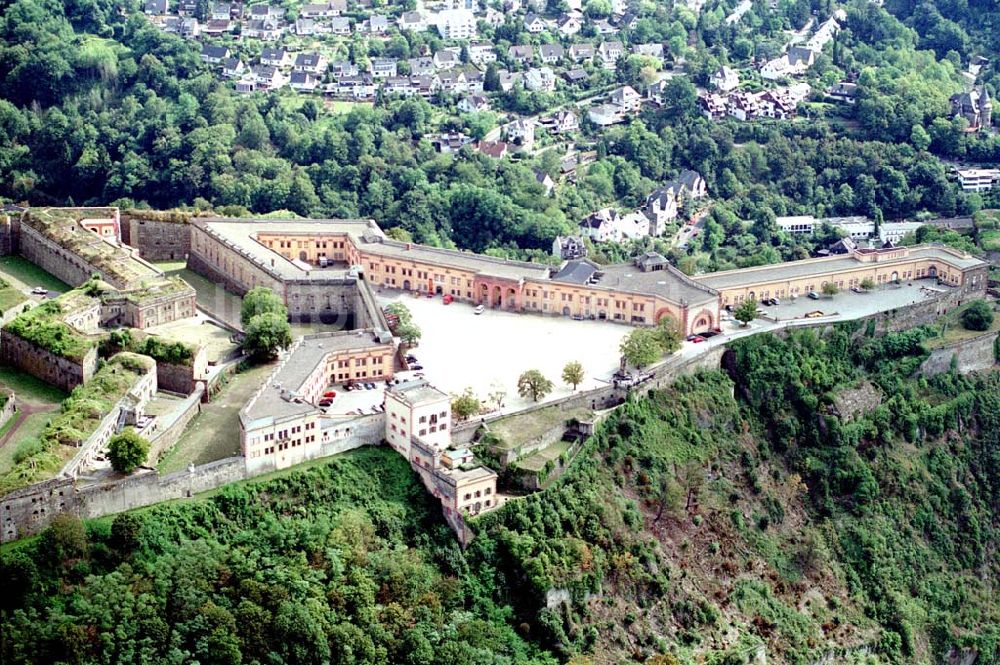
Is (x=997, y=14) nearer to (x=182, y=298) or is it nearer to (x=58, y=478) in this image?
(x=182, y=298)

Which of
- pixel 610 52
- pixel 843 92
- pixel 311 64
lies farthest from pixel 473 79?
pixel 843 92

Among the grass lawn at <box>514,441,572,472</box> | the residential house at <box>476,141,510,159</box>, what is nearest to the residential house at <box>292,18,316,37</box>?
the residential house at <box>476,141,510,159</box>

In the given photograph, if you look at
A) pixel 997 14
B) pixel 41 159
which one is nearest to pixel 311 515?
pixel 41 159

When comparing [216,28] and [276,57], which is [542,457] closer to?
[276,57]

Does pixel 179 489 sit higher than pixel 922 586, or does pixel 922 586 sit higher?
pixel 179 489

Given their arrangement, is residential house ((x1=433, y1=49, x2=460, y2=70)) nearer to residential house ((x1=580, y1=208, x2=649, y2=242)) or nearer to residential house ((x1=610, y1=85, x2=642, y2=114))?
residential house ((x1=610, y1=85, x2=642, y2=114))
